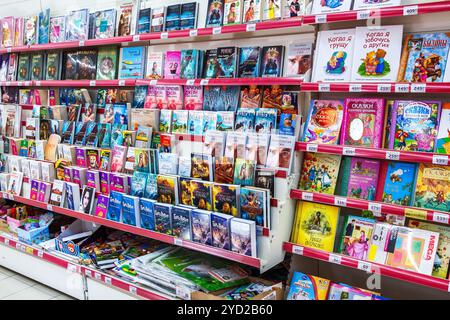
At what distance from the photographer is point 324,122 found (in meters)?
2.62

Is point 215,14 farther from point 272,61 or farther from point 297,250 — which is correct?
point 297,250

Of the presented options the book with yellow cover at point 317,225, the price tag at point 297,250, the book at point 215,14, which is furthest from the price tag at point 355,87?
the book at point 215,14

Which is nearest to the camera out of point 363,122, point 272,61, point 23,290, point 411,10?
point 411,10

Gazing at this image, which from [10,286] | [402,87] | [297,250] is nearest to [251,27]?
[402,87]

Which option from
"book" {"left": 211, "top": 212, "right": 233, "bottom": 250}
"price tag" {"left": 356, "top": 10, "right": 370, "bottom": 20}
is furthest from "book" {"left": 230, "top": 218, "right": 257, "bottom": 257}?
"price tag" {"left": 356, "top": 10, "right": 370, "bottom": 20}

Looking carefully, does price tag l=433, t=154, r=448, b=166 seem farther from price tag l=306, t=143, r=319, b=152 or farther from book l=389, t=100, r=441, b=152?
price tag l=306, t=143, r=319, b=152

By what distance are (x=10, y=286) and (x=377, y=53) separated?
349cm

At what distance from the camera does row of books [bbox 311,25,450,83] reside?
7.59 ft

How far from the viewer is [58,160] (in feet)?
11.9

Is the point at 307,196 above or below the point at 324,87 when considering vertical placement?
below

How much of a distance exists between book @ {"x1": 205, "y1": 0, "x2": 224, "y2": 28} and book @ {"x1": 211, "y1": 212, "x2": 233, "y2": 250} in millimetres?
1417

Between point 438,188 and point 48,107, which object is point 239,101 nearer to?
point 438,188

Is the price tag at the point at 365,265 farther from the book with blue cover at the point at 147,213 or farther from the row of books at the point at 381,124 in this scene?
the book with blue cover at the point at 147,213
